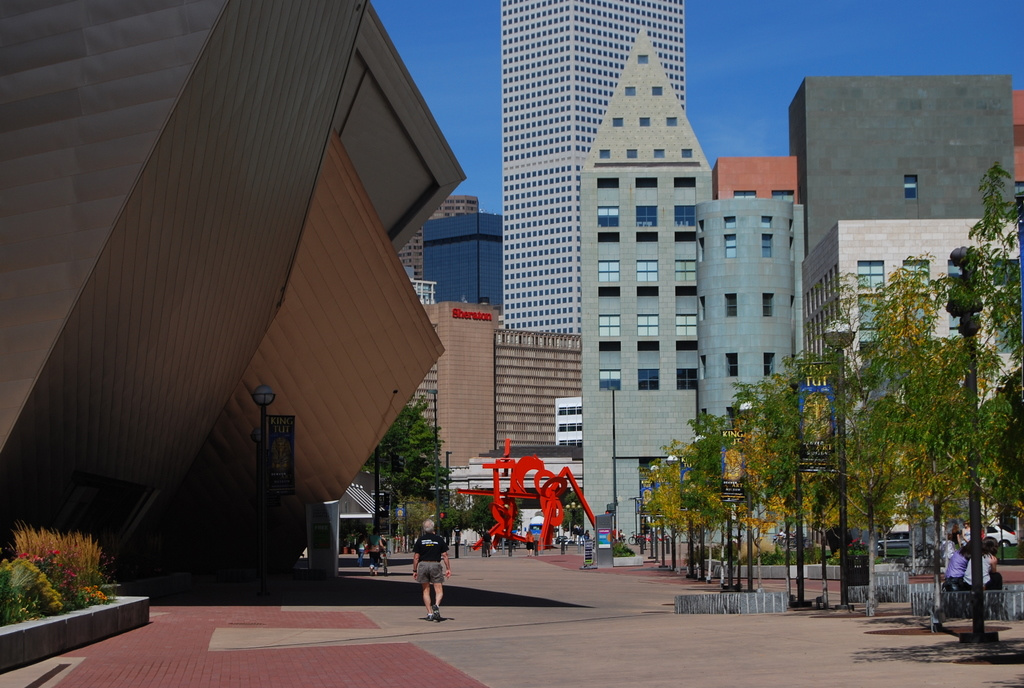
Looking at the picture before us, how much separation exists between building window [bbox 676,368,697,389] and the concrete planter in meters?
75.3

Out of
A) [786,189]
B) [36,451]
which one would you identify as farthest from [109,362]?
[786,189]

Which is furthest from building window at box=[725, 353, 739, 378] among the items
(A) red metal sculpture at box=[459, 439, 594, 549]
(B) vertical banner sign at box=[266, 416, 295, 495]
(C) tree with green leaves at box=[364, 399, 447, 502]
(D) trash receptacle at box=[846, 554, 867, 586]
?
(B) vertical banner sign at box=[266, 416, 295, 495]

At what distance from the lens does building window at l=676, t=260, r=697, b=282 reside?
302 ft

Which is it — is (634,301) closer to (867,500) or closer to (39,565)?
(867,500)

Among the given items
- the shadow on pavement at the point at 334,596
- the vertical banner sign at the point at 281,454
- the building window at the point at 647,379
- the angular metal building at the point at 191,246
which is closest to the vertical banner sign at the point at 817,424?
the shadow on pavement at the point at 334,596

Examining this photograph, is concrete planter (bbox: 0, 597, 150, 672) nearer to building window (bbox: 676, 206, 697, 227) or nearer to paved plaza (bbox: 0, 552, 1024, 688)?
paved plaza (bbox: 0, 552, 1024, 688)

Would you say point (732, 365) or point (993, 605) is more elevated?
point (732, 365)

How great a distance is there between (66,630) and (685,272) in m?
80.0

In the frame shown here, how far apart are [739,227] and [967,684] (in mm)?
78765

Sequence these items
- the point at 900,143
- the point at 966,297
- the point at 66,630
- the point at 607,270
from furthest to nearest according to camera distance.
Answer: the point at 607,270 < the point at 900,143 < the point at 66,630 < the point at 966,297

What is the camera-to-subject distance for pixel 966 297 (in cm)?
1387

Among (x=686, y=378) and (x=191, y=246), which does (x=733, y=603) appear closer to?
(x=191, y=246)

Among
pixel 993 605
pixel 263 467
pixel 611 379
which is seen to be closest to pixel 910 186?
pixel 611 379

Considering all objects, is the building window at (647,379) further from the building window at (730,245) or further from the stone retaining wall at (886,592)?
the stone retaining wall at (886,592)
